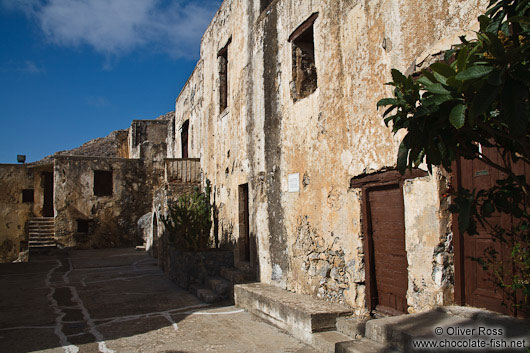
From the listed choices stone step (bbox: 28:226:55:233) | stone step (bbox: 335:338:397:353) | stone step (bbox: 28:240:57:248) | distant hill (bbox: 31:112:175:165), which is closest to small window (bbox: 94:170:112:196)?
stone step (bbox: 28:226:55:233)

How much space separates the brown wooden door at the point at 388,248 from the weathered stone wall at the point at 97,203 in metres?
16.2

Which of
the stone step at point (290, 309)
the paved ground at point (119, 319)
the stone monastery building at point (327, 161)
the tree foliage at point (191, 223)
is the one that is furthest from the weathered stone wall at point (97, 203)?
the stone step at point (290, 309)

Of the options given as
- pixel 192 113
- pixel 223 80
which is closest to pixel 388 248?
pixel 223 80

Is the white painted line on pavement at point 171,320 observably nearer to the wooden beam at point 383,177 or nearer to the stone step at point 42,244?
the wooden beam at point 383,177

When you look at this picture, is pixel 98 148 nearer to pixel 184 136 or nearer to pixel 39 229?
pixel 39 229

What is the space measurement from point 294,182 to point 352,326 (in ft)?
8.58

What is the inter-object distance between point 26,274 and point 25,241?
8.67 meters

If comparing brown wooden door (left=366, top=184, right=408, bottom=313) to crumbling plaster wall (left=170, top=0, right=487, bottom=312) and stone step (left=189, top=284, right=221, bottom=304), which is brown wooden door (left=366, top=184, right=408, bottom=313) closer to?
crumbling plaster wall (left=170, top=0, right=487, bottom=312)

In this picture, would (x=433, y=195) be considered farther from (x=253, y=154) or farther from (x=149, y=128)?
(x=149, y=128)

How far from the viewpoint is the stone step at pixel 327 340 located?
15.4 feet

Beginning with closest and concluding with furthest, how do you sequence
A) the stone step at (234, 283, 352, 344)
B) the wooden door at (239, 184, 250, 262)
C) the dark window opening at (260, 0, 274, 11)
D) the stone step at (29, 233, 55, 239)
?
the stone step at (234, 283, 352, 344) < the dark window opening at (260, 0, 274, 11) < the wooden door at (239, 184, 250, 262) < the stone step at (29, 233, 55, 239)

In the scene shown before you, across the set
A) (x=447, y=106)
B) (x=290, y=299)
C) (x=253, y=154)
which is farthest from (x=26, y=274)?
(x=447, y=106)

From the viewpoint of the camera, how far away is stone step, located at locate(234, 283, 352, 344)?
5129mm

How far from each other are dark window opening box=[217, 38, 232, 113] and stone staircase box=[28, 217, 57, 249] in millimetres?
11525
